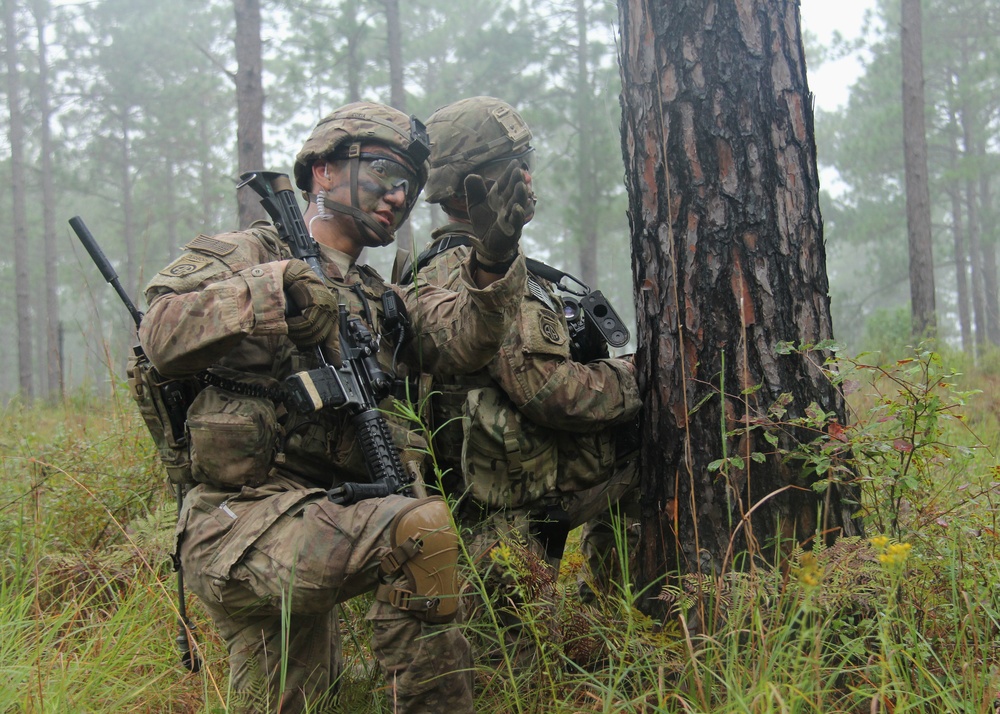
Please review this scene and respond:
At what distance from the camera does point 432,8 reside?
2622cm

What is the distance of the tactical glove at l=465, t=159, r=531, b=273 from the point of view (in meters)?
2.36

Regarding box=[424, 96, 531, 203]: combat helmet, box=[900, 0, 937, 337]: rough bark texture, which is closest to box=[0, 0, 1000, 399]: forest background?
box=[900, 0, 937, 337]: rough bark texture

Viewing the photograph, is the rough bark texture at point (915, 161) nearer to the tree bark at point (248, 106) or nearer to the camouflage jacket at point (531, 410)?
the tree bark at point (248, 106)

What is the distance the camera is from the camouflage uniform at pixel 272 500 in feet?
7.63

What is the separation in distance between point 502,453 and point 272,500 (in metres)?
0.97

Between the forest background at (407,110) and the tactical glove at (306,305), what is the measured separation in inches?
564

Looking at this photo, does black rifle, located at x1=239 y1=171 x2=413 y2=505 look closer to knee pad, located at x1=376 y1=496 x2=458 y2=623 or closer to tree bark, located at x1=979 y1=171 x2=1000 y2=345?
knee pad, located at x1=376 y1=496 x2=458 y2=623

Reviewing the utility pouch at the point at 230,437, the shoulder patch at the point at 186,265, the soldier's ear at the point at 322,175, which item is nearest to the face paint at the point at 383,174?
the soldier's ear at the point at 322,175

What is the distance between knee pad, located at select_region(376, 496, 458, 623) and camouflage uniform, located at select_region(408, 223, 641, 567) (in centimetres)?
56

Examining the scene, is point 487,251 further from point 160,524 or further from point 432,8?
point 432,8

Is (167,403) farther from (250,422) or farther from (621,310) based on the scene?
(621,310)

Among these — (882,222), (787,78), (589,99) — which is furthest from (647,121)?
(882,222)

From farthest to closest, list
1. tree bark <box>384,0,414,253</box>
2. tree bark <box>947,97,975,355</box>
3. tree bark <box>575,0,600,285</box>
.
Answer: tree bark <box>947,97,975,355</box> → tree bark <box>575,0,600,285</box> → tree bark <box>384,0,414,253</box>

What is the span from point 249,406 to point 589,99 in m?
17.4
